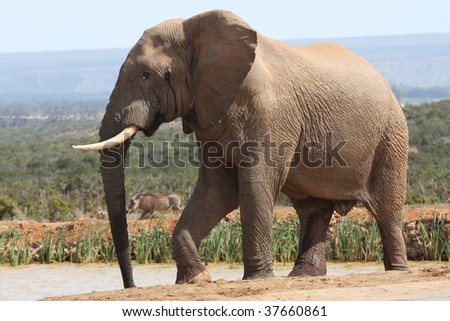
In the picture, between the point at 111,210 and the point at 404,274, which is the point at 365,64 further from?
the point at 111,210

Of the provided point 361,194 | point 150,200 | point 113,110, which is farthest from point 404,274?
point 150,200

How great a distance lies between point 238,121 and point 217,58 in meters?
0.57

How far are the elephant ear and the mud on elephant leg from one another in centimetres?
177

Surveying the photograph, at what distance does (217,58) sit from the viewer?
1051 cm

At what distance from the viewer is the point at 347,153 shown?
11266 mm

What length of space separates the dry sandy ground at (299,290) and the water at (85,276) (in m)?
3.52

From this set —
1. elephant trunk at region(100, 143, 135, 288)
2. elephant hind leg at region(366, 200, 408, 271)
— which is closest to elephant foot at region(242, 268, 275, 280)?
elephant trunk at region(100, 143, 135, 288)

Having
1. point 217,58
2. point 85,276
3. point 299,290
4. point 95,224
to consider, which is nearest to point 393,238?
point 299,290

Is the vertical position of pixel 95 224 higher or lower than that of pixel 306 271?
higher

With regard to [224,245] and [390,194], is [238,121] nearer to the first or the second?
[390,194]

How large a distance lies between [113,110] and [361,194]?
104 inches

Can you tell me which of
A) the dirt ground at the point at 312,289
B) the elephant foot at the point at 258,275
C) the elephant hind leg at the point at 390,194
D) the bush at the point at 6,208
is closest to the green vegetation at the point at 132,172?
the bush at the point at 6,208

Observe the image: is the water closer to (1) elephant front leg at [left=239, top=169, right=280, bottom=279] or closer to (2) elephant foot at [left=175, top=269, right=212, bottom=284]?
(2) elephant foot at [left=175, top=269, right=212, bottom=284]

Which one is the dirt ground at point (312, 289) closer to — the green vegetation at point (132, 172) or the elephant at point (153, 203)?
the green vegetation at point (132, 172)
